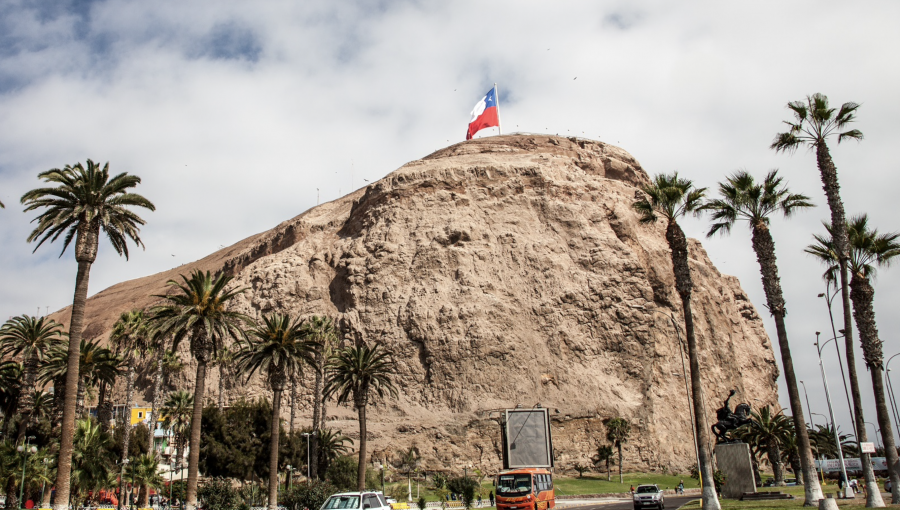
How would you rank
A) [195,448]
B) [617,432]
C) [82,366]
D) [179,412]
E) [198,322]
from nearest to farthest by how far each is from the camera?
[195,448], [198,322], [82,366], [179,412], [617,432]

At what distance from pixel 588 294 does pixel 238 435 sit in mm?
44727

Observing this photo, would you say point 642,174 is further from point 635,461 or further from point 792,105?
point 792,105

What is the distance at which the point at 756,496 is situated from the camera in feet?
109

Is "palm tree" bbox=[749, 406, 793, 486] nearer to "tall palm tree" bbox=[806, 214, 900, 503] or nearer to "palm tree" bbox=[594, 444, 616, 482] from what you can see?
"palm tree" bbox=[594, 444, 616, 482]

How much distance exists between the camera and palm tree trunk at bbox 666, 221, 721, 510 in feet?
87.2

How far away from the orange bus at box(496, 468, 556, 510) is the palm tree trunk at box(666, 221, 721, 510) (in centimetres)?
699

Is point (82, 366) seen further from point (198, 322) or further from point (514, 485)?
point (514, 485)

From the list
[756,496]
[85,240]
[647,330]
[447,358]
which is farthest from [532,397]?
[85,240]

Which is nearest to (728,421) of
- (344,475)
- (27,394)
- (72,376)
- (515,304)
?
(344,475)

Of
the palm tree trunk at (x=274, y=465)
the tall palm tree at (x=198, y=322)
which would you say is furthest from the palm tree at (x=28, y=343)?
the palm tree trunk at (x=274, y=465)

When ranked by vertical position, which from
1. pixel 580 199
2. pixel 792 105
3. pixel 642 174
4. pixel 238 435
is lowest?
pixel 238 435

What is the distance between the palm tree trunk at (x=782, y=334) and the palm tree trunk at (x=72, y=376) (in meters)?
28.0

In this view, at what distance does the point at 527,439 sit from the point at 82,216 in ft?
75.1

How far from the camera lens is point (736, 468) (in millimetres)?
34188
